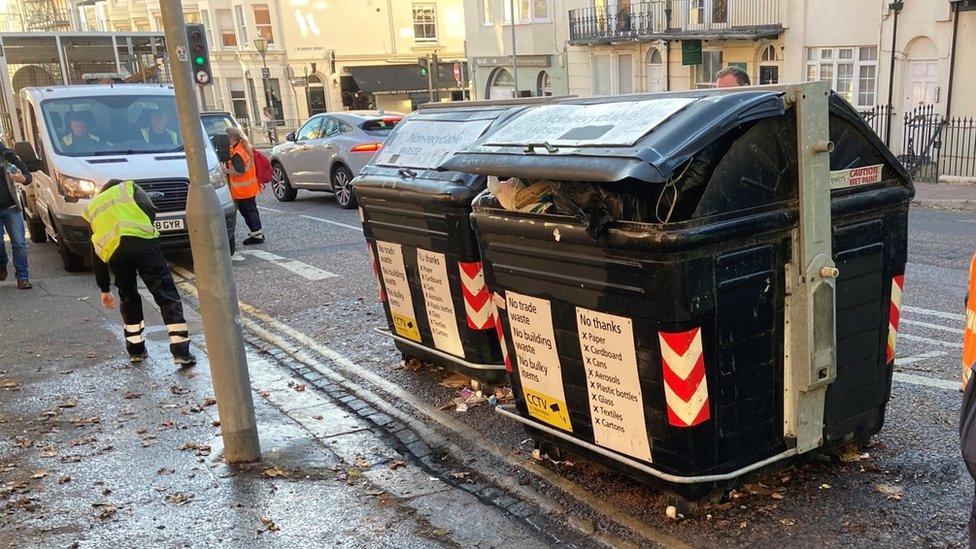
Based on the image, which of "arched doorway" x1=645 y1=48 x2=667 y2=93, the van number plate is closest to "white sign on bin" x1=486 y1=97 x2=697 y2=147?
the van number plate

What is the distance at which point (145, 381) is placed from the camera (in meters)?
6.46

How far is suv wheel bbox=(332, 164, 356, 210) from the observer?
15.1 m

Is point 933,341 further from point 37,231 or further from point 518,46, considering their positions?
point 518,46

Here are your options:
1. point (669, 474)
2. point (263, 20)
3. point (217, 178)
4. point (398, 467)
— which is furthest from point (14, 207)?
point (263, 20)

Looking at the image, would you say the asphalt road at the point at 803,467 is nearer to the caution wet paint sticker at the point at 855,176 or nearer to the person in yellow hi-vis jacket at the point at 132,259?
the person in yellow hi-vis jacket at the point at 132,259

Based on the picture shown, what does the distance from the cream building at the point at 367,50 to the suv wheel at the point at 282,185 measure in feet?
77.7

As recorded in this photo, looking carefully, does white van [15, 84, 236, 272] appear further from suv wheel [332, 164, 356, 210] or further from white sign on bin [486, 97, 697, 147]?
white sign on bin [486, 97, 697, 147]

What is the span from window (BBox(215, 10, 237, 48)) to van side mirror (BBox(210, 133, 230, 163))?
33324mm

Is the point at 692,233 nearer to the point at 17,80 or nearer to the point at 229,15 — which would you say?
the point at 17,80

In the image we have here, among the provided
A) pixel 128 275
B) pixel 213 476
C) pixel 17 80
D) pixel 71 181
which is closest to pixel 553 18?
pixel 17 80

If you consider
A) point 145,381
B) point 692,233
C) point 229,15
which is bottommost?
point 145,381

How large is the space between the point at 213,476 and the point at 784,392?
309cm

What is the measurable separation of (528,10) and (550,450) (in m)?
28.4

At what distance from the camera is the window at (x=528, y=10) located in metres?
30.3
